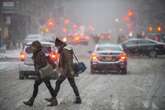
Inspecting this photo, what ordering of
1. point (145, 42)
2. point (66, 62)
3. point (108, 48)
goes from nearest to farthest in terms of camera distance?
point (66, 62) → point (108, 48) → point (145, 42)

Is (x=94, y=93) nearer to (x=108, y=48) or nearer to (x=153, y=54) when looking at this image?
(x=108, y=48)

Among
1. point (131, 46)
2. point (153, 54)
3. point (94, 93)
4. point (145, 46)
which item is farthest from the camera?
point (131, 46)

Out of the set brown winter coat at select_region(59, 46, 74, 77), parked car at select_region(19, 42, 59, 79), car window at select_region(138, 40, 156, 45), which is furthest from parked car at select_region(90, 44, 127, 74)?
car window at select_region(138, 40, 156, 45)

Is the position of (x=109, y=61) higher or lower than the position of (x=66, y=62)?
lower

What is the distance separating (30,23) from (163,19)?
46.2 metres

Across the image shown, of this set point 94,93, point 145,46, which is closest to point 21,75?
point 94,93

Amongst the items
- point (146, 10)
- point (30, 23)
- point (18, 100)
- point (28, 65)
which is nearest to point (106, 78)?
point (28, 65)

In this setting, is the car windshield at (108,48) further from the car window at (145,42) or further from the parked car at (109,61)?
the car window at (145,42)

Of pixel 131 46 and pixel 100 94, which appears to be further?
pixel 131 46

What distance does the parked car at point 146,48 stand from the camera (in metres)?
43.3

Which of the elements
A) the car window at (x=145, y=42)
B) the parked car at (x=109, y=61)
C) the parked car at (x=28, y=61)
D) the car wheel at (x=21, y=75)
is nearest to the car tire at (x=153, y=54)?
the car window at (x=145, y=42)

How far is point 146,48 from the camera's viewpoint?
43.5 meters

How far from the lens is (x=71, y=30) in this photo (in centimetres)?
17200

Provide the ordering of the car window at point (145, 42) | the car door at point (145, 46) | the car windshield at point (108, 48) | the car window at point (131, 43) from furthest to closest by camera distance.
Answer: the car window at point (131, 43) < the car window at point (145, 42) < the car door at point (145, 46) < the car windshield at point (108, 48)
